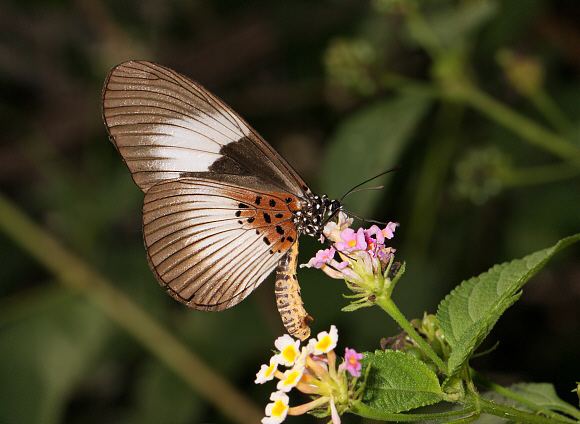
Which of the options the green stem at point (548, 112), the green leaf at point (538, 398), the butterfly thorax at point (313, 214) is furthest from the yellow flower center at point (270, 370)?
the green stem at point (548, 112)

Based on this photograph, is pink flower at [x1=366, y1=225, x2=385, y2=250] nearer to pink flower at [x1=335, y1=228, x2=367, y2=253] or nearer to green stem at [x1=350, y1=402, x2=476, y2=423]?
pink flower at [x1=335, y1=228, x2=367, y2=253]

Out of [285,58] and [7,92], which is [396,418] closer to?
[285,58]

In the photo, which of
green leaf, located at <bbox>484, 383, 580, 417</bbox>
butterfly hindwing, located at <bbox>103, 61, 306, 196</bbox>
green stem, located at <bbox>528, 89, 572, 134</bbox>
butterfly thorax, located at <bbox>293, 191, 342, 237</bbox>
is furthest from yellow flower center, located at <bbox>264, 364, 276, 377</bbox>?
green stem, located at <bbox>528, 89, 572, 134</bbox>

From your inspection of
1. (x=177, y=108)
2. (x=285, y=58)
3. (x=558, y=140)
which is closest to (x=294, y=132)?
(x=285, y=58)

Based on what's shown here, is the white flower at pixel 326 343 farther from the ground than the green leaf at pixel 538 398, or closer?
farther from the ground

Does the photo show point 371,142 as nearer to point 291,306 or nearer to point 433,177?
point 433,177

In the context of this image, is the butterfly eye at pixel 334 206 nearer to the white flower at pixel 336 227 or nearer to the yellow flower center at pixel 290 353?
the white flower at pixel 336 227
